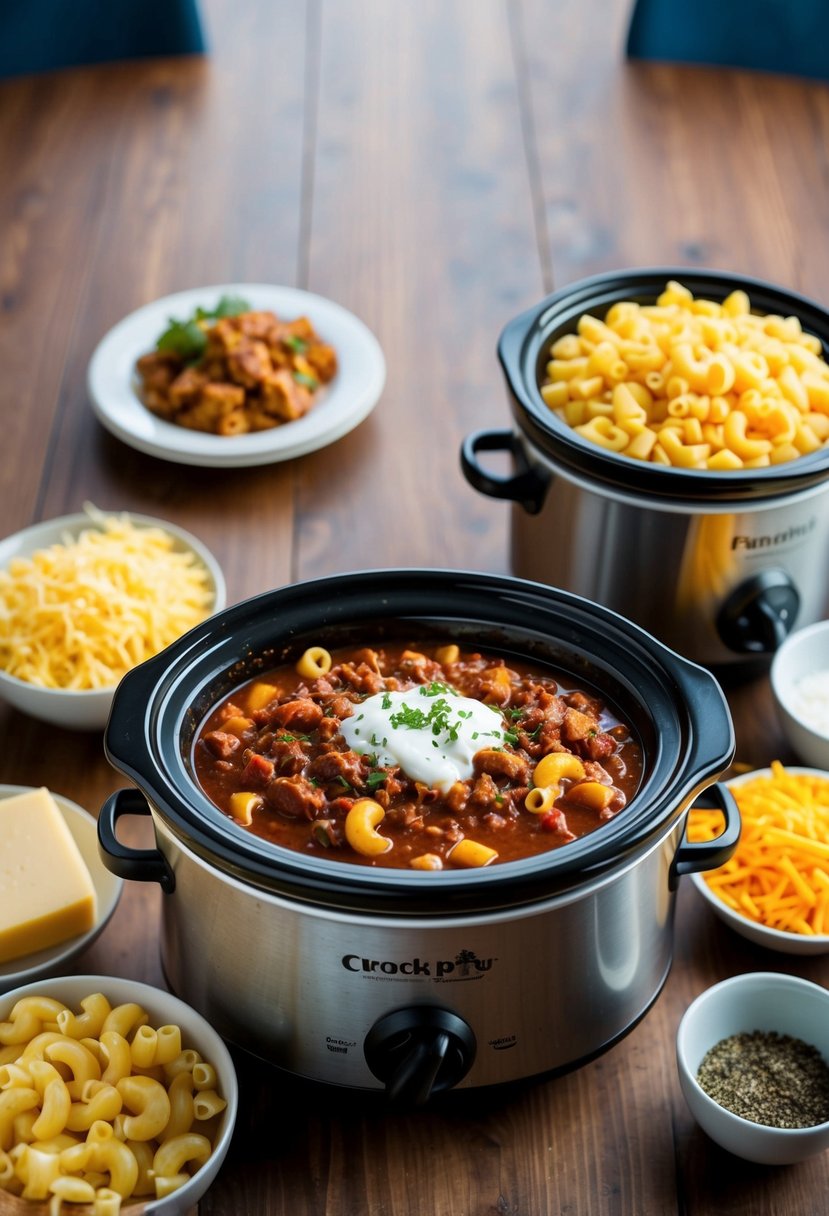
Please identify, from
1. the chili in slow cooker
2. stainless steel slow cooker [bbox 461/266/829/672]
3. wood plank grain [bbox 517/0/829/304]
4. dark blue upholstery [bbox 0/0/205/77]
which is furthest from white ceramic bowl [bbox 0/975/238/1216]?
dark blue upholstery [bbox 0/0/205/77]

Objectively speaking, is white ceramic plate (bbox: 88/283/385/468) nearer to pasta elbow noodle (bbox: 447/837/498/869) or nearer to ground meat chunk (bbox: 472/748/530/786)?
ground meat chunk (bbox: 472/748/530/786)

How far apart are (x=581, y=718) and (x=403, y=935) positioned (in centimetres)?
43

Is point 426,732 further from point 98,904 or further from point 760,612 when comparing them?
point 760,612

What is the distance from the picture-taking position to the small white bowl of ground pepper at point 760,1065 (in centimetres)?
161

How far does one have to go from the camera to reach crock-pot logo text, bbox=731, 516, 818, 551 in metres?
2.12

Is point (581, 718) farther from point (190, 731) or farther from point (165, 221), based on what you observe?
point (165, 221)

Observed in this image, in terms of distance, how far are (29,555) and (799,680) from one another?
4.34 ft

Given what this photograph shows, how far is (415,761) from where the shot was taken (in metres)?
1.70

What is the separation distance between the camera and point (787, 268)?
3270mm

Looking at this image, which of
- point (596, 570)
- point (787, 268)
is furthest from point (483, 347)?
point (596, 570)

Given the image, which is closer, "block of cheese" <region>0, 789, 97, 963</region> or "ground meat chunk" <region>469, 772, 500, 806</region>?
"ground meat chunk" <region>469, 772, 500, 806</region>

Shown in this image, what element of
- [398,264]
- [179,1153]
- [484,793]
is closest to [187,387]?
[398,264]

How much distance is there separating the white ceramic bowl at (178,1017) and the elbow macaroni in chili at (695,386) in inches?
42.5

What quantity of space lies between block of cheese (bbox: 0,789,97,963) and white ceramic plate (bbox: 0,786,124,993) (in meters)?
0.01
